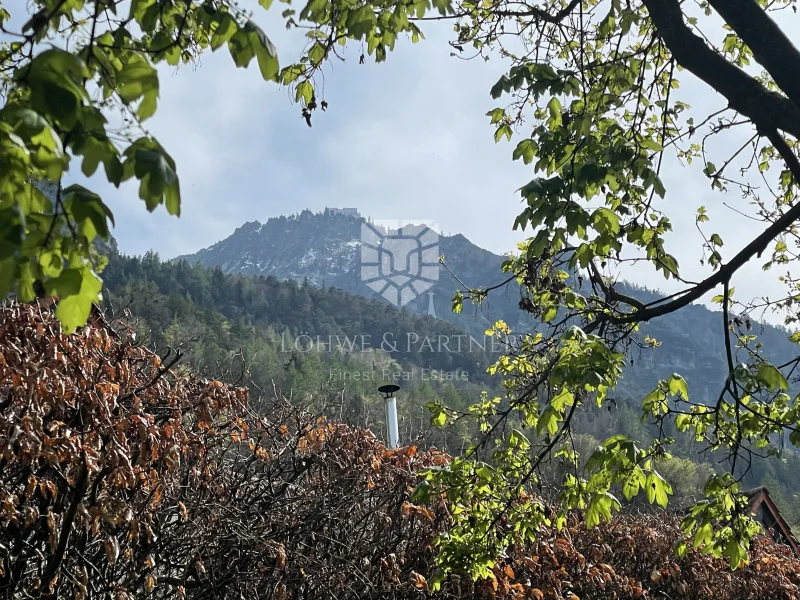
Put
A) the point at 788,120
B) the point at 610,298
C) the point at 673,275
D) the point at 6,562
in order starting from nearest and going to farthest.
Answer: the point at 788,120, the point at 6,562, the point at 673,275, the point at 610,298

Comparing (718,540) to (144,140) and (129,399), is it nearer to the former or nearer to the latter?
(129,399)

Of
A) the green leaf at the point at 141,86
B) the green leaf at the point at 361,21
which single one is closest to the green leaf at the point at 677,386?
the green leaf at the point at 361,21

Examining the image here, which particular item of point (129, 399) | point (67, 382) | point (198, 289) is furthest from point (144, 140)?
point (198, 289)

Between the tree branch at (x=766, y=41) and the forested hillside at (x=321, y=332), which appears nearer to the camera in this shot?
the tree branch at (x=766, y=41)

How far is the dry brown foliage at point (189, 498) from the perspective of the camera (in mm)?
3355

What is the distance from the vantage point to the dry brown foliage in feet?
11.0

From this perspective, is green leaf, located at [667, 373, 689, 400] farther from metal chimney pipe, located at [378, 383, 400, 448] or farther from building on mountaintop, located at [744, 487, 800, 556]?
building on mountaintop, located at [744, 487, 800, 556]

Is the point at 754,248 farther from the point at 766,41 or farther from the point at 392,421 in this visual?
the point at 392,421

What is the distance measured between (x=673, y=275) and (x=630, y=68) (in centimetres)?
143

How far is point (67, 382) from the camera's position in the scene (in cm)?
333

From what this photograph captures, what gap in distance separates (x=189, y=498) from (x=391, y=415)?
4699 mm

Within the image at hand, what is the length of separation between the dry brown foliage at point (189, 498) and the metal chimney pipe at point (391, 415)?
1933 millimetres

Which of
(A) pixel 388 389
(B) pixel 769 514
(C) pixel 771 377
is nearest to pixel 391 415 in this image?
(A) pixel 388 389

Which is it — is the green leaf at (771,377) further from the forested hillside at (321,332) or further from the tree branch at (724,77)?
the forested hillside at (321,332)
